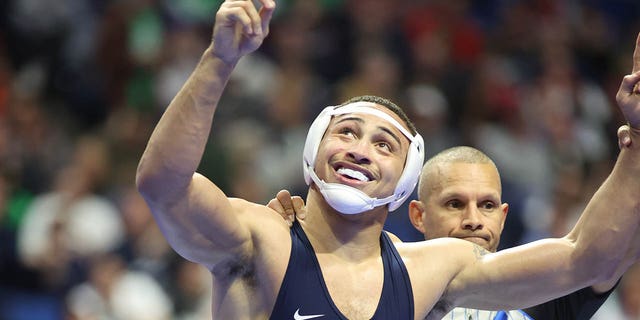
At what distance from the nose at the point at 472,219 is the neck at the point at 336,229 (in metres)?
0.89

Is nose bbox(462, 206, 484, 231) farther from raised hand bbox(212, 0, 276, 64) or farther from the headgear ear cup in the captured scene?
raised hand bbox(212, 0, 276, 64)

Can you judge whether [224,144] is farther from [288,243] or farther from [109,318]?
[288,243]

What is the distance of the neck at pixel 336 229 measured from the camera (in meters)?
4.30

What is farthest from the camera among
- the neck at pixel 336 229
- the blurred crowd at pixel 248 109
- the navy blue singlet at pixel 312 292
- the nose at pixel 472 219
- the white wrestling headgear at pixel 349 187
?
the blurred crowd at pixel 248 109

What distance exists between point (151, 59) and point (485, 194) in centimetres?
579

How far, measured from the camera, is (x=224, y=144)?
9211 millimetres

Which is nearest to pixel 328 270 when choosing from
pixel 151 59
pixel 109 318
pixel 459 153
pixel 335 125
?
pixel 335 125

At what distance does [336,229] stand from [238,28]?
3.47 ft

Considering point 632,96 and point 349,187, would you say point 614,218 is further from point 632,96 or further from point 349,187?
point 349,187

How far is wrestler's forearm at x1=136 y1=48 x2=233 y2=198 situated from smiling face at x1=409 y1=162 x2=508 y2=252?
189 cm

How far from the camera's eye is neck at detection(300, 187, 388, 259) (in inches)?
169

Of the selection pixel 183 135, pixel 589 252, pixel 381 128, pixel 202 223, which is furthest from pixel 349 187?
pixel 589 252

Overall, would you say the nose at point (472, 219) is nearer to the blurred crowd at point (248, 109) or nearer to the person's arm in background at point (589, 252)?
the person's arm in background at point (589, 252)

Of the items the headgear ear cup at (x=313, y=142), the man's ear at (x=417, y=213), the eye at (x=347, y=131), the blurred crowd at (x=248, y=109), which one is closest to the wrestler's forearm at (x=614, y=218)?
the eye at (x=347, y=131)
